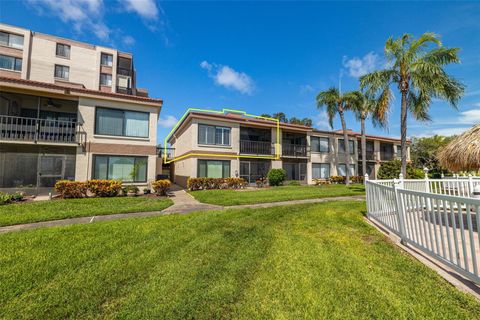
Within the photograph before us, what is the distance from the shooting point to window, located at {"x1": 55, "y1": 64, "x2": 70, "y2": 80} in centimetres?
2811

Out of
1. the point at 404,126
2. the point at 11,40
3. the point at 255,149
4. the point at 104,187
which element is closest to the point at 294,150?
the point at 255,149

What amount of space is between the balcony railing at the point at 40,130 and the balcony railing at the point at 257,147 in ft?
40.0

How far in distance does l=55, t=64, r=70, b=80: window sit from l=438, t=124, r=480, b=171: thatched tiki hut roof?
4038 centimetres

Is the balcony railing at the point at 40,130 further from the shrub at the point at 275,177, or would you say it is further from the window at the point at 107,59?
the window at the point at 107,59

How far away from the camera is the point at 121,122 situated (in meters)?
13.4

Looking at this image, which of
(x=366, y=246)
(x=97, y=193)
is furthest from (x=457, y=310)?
(x=97, y=193)

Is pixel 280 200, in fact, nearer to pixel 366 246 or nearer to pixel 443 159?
pixel 366 246

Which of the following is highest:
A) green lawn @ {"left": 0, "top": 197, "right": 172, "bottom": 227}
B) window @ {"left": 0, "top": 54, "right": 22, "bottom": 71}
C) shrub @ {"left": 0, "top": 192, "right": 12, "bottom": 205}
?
window @ {"left": 0, "top": 54, "right": 22, "bottom": 71}

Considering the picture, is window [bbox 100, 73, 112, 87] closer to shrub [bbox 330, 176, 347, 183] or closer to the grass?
the grass

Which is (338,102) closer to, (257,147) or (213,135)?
(257,147)

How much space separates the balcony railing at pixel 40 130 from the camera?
11438mm

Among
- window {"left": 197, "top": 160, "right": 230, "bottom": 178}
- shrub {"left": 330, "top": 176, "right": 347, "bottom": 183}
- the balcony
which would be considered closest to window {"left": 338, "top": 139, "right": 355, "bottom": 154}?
shrub {"left": 330, "top": 176, "right": 347, "bottom": 183}

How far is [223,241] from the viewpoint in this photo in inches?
185

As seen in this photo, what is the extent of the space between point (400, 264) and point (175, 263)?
400 centimetres
